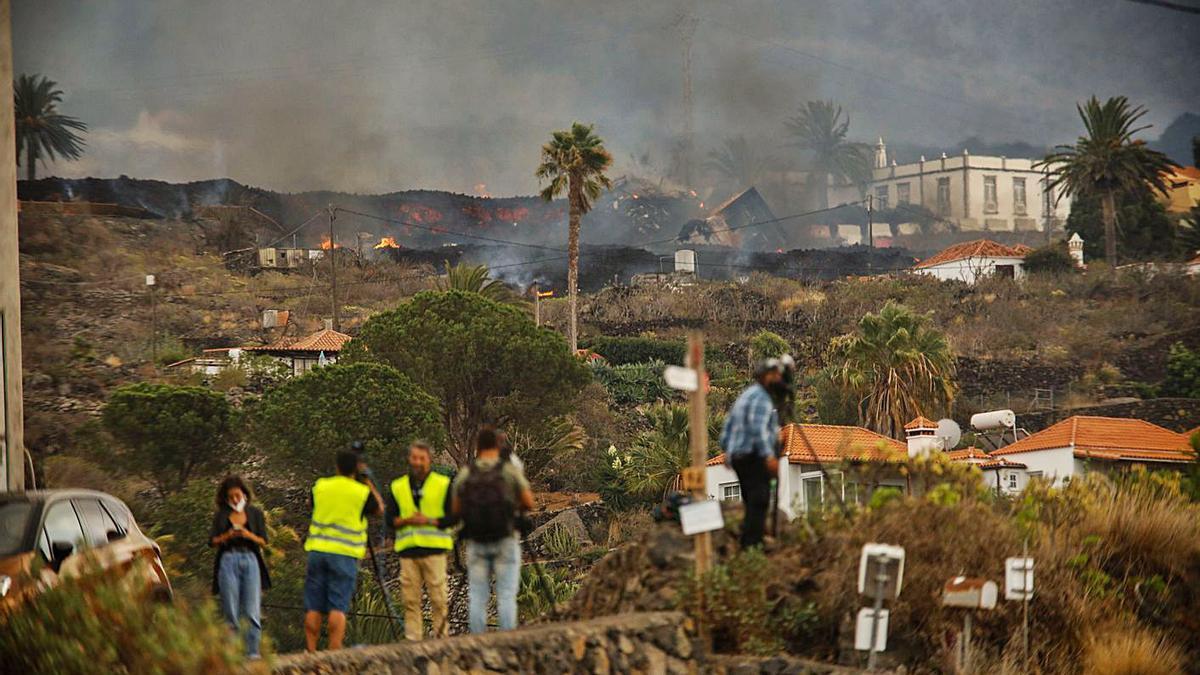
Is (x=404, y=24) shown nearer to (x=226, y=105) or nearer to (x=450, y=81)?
(x=450, y=81)

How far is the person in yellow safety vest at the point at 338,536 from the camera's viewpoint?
11.9m

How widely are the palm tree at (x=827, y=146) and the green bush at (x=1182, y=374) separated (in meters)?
41.5

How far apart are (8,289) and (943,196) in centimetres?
9701

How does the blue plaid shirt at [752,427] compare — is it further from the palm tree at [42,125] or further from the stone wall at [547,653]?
the palm tree at [42,125]

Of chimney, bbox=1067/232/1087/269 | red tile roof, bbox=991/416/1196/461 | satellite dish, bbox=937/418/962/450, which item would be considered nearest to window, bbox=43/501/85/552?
satellite dish, bbox=937/418/962/450

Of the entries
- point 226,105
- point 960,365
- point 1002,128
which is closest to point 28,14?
point 226,105

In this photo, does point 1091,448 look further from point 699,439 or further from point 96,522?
point 96,522

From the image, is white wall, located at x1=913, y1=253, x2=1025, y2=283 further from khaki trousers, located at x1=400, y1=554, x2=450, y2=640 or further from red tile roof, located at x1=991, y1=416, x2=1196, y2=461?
khaki trousers, located at x1=400, y1=554, x2=450, y2=640

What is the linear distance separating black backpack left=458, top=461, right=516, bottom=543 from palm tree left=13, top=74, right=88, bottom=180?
227ft

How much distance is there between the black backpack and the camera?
38.7ft

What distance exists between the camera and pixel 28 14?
273ft

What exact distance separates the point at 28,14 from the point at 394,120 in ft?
72.0

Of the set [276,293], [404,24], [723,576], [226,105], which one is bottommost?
[723,576]

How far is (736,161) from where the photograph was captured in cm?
10912
